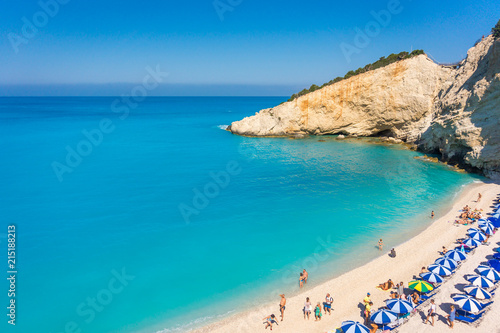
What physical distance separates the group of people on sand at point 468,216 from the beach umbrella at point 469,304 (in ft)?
40.3

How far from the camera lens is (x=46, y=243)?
22.1 m

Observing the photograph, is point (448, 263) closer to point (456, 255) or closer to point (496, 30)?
point (456, 255)

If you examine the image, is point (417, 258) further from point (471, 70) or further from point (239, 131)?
point (239, 131)

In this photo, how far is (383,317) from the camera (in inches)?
533

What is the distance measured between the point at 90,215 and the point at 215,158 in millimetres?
22738

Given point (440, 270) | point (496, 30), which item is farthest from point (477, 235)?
point (496, 30)

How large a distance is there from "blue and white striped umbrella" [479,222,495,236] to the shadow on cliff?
16.6m

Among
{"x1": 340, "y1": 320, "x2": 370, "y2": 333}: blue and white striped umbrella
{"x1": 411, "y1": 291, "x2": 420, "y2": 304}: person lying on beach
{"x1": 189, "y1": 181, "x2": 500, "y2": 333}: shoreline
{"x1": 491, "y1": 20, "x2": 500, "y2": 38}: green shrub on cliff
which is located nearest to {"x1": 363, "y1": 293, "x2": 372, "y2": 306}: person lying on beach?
{"x1": 189, "y1": 181, "x2": 500, "y2": 333}: shoreline

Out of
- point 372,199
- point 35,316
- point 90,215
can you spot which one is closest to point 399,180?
point 372,199

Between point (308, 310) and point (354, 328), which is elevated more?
point (354, 328)

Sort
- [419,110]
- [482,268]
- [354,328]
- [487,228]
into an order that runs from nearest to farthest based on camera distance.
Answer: [354,328], [482,268], [487,228], [419,110]

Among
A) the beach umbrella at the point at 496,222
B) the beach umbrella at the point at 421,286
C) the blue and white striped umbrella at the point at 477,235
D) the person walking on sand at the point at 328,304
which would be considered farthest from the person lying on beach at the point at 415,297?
the beach umbrella at the point at 496,222

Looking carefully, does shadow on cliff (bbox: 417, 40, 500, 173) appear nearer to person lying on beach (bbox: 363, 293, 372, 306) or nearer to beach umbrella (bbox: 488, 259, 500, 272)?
beach umbrella (bbox: 488, 259, 500, 272)

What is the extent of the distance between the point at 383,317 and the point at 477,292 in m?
5.20
